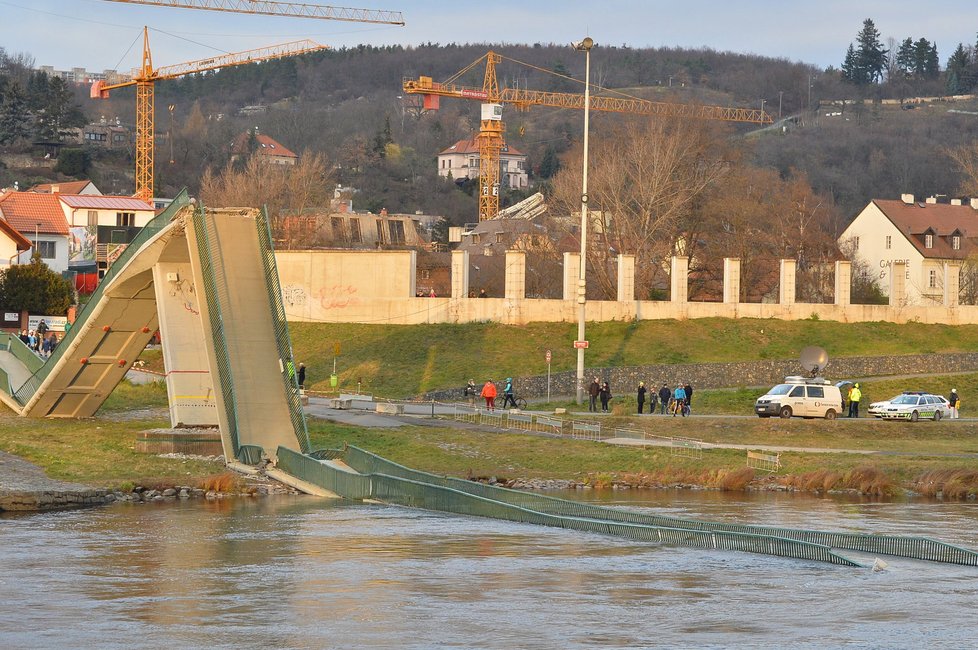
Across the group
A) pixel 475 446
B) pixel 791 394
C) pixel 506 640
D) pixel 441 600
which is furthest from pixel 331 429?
pixel 506 640

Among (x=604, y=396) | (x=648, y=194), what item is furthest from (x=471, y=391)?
(x=648, y=194)

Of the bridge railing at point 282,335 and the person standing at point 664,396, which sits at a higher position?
the bridge railing at point 282,335

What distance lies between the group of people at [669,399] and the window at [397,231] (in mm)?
107660

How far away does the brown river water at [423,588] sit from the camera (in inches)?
752

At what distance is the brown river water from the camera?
19.1 meters

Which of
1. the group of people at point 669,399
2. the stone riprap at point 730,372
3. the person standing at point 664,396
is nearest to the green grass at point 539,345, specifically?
the stone riprap at point 730,372

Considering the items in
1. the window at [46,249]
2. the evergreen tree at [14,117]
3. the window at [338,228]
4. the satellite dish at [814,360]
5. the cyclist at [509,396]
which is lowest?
the cyclist at [509,396]

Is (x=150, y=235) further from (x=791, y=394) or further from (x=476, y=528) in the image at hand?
(x=791, y=394)

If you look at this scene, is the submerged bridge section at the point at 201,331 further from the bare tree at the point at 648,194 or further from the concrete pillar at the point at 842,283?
the concrete pillar at the point at 842,283

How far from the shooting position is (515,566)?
24.4 meters

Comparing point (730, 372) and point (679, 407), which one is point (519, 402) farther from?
point (730, 372)

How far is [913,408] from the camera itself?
53.2 m

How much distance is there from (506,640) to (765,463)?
23546mm

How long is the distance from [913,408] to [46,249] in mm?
65421
